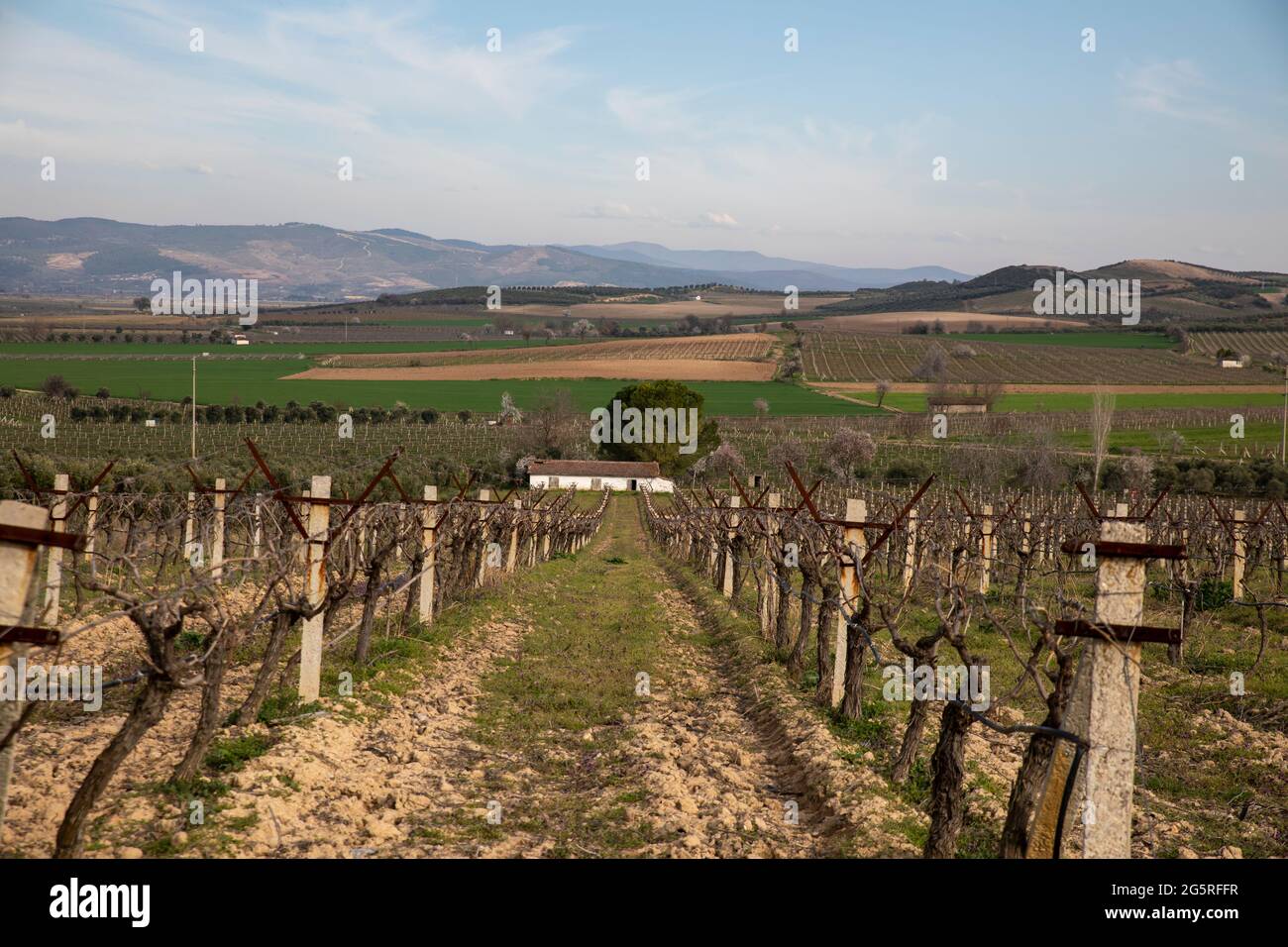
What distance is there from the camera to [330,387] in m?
75.3

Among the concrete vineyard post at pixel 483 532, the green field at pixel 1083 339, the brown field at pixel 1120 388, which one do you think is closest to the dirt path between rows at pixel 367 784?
the concrete vineyard post at pixel 483 532

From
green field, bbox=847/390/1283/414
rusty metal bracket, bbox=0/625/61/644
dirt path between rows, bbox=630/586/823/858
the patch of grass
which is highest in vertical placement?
green field, bbox=847/390/1283/414

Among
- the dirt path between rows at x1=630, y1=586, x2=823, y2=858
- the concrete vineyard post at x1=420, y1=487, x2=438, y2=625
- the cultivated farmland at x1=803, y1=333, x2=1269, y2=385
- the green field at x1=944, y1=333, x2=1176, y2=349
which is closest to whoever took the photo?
the dirt path between rows at x1=630, y1=586, x2=823, y2=858

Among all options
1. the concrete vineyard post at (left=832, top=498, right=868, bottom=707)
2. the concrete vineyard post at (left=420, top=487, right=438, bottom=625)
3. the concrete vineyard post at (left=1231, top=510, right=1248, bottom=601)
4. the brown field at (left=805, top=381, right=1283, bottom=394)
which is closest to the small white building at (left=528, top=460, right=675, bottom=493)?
the brown field at (left=805, top=381, right=1283, bottom=394)

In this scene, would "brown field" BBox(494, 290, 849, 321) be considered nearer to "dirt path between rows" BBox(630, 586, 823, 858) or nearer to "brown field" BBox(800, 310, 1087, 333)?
"brown field" BBox(800, 310, 1087, 333)

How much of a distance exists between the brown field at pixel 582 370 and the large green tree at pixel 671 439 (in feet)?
43.2

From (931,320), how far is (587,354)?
4941 cm

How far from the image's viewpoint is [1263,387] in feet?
253

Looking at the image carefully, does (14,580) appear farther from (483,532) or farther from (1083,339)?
(1083,339)

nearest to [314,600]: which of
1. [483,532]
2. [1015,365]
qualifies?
[483,532]

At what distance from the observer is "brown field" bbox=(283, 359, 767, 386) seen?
281 feet

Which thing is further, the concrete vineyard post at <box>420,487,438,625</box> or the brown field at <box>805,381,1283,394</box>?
the brown field at <box>805,381,1283,394</box>

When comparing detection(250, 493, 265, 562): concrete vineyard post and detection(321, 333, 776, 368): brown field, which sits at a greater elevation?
detection(321, 333, 776, 368): brown field
